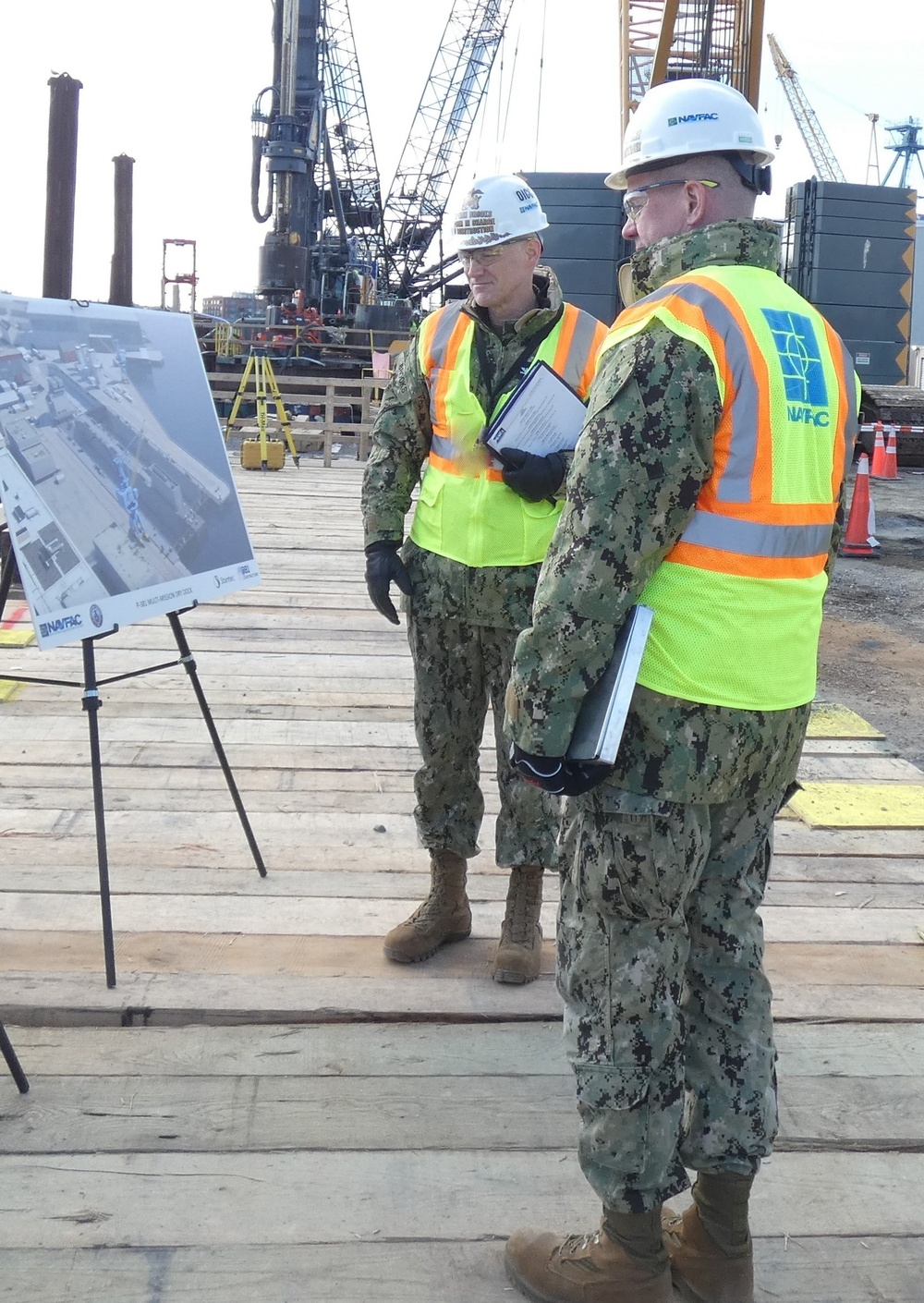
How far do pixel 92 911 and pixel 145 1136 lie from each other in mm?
981

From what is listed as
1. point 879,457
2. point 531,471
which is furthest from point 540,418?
point 879,457

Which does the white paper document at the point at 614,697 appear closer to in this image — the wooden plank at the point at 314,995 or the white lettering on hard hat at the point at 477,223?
the wooden plank at the point at 314,995

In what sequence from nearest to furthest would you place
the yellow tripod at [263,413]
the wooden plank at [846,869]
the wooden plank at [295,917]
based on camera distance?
the wooden plank at [295,917]
the wooden plank at [846,869]
the yellow tripod at [263,413]

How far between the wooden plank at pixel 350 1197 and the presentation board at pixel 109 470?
3.71 ft

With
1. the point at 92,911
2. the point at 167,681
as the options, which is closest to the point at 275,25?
the point at 167,681

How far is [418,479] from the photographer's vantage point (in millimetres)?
3115

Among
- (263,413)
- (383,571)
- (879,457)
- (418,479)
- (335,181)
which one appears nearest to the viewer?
(383,571)

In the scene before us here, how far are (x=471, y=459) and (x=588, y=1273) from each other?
1675mm

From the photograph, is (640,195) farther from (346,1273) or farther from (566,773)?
(346,1273)

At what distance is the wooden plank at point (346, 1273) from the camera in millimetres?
1870

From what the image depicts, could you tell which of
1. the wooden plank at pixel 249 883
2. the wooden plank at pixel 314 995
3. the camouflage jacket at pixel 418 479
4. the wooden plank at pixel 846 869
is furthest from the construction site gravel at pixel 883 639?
the camouflage jacket at pixel 418 479

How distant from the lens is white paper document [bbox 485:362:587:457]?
2.71 m

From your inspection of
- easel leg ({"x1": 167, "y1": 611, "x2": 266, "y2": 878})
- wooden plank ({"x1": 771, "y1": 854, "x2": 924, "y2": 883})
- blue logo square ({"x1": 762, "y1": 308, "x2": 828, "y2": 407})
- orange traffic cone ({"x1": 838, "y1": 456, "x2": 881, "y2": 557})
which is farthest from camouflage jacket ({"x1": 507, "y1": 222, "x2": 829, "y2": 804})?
orange traffic cone ({"x1": 838, "y1": 456, "x2": 881, "y2": 557})

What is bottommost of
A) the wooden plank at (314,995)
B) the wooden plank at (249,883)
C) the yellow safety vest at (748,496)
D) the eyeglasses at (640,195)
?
the wooden plank at (314,995)
